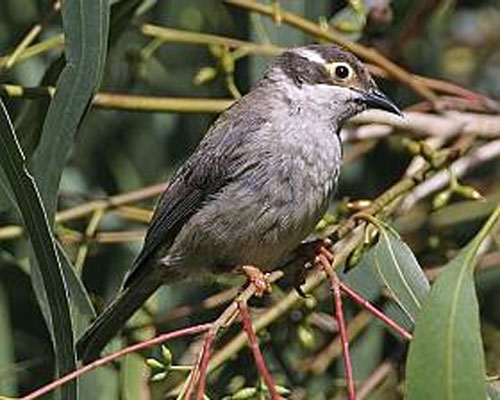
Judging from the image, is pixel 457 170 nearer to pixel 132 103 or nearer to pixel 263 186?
pixel 263 186

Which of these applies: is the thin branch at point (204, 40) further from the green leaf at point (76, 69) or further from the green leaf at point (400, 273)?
the green leaf at point (400, 273)

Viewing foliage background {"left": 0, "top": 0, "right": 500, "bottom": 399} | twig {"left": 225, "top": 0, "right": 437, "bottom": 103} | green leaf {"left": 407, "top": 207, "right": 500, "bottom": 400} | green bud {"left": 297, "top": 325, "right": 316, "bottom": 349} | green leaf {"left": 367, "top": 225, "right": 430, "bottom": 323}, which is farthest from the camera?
foliage background {"left": 0, "top": 0, "right": 500, "bottom": 399}

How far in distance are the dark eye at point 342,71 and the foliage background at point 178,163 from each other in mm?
365

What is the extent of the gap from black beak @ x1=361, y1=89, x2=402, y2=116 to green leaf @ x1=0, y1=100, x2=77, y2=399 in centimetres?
122

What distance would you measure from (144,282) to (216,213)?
0.42 metres

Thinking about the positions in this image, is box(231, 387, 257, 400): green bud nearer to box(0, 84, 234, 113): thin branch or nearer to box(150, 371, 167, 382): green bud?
box(150, 371, 167, 382): green bud

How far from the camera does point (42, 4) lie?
195 inches

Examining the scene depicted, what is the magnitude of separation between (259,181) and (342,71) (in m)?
0.44

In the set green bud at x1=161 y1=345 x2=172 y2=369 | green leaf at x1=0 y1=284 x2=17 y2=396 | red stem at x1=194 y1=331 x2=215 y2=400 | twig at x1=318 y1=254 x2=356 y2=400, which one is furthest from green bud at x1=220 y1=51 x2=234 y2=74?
red stem at x1=194 y1=331 x2=215 y2=400

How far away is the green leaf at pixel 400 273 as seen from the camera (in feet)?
10.9

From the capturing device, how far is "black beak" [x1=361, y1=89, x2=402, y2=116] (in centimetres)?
413

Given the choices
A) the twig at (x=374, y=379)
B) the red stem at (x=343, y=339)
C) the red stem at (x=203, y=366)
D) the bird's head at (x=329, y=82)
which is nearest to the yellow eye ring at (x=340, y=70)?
the bird's head at (x=329, y=82)

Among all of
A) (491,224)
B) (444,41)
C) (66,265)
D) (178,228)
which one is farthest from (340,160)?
(444,41)

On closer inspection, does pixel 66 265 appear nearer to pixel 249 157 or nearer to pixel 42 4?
pixel 249 157
